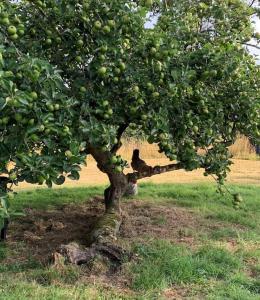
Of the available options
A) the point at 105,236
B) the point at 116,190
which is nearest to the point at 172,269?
the point at 105,236

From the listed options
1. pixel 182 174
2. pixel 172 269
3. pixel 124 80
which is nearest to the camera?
pixel 124 80

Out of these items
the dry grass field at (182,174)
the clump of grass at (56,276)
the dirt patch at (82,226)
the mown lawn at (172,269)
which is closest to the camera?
the mown lawn at (172,269)

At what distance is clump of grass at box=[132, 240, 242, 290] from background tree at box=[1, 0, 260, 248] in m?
0.93

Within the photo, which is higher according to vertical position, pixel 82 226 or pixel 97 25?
pixel 97 25

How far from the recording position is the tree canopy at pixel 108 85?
159 inches

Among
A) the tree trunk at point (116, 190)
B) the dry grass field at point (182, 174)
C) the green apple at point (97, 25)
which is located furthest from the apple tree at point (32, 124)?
the dry grass field at point (182, 174)

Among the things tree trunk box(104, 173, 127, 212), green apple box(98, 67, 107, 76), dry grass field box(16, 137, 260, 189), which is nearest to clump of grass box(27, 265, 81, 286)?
tree trunk box(104, 173, 127, 212)

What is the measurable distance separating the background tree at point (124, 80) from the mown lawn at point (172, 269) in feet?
3.20

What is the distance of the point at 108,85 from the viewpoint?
4.98 m

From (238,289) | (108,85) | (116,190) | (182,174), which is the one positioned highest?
(108,85)

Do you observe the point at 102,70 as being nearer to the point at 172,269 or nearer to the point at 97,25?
the point at 97,25

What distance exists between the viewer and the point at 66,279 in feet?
16.1

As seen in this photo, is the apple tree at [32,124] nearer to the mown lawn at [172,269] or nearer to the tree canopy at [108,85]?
the tree canopy at [108,85]

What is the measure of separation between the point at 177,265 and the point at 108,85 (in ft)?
6.07
